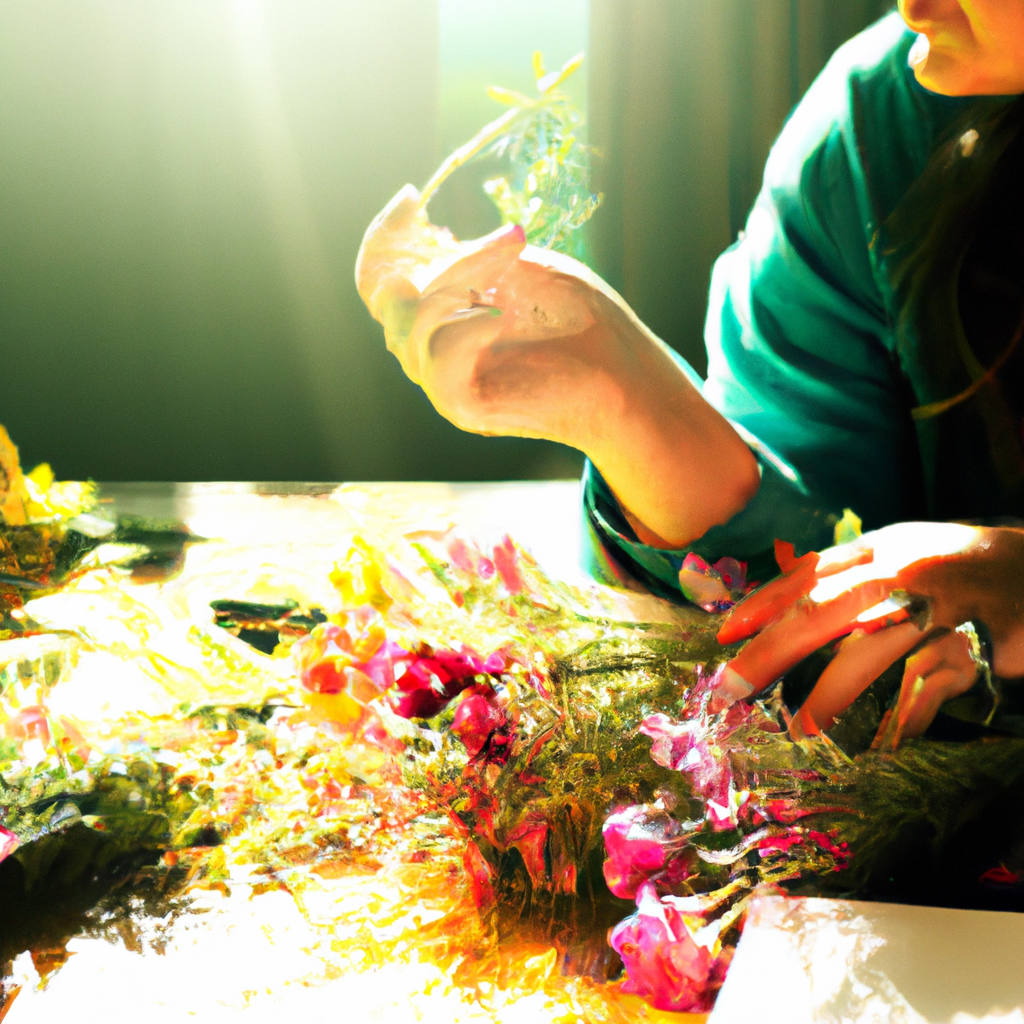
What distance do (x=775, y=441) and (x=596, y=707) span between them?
14 cm

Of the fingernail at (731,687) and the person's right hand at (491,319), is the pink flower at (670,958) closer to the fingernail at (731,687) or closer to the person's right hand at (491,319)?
the fingernail at (731,687)

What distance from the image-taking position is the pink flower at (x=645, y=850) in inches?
16.2

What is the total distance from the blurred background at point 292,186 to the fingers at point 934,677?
0.56ft

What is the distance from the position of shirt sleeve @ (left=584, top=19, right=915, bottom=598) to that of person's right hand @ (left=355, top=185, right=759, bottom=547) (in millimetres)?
20

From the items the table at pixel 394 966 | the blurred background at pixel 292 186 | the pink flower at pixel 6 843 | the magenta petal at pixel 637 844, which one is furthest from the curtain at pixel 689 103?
the pink flower at pixel 6 843

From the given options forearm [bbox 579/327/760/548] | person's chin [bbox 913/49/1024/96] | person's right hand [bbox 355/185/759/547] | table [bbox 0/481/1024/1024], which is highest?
person's chin [bbox 913/49/1024/96]

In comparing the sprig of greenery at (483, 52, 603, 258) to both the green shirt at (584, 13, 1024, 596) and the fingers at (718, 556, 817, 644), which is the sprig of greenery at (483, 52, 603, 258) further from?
the fingers at (718, 556, 817, 644)

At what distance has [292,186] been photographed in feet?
1.26

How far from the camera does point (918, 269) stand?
0.38 m

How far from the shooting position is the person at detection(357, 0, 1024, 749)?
14.8 inches

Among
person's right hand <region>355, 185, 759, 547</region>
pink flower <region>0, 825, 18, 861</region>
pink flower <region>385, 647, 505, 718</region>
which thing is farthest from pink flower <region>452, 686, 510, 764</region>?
pink flower <region>0, 825, 18, 861</region>

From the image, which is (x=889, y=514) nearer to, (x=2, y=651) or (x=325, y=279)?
(x=325, y=279)

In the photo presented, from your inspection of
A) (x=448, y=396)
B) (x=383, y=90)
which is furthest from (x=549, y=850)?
(x=383, y=90)

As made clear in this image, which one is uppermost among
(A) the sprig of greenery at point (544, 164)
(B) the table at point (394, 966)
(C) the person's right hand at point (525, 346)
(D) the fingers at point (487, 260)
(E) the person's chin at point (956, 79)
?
(E) the person's chin at point (956, 79)
